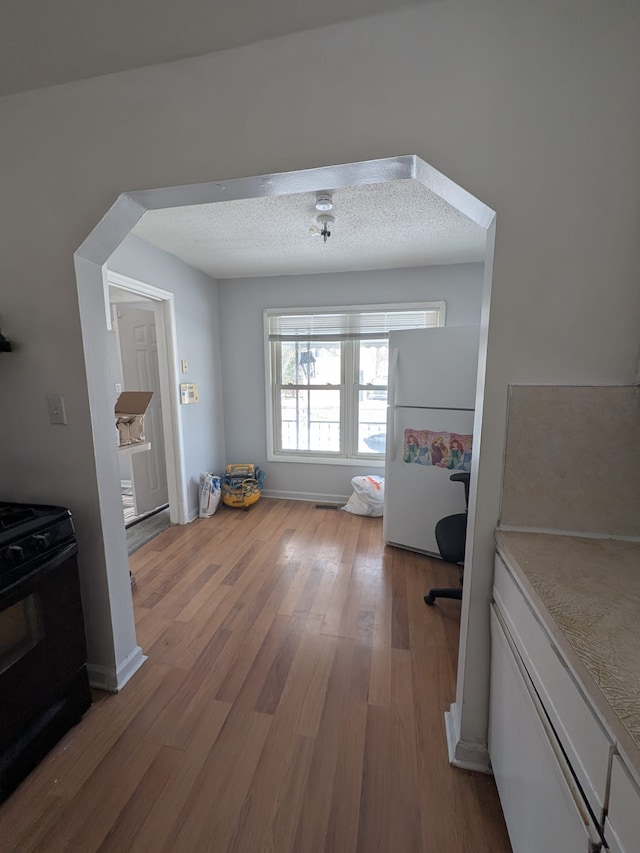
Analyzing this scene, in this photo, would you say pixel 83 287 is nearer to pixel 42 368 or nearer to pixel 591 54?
pixel 42 368

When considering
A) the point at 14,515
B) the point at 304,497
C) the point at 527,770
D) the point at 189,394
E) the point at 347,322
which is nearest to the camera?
the point at 527,770

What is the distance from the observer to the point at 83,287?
130 centimetres

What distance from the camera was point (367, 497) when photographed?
336 centimetres

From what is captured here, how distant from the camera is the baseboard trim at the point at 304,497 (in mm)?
3730

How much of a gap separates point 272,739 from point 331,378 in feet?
9.58

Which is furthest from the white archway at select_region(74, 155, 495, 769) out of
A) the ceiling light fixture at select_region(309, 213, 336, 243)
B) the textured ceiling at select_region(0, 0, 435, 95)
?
the ceiling light fixture at select_region(309, 213, 336, 243)

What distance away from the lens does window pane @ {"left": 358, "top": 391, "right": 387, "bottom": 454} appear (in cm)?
357

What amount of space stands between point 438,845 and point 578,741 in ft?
2.66

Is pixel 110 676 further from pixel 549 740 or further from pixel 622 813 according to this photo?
pixel 622 813

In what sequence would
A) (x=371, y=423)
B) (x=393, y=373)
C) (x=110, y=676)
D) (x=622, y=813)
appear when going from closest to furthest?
(x=622, y=813) → (x=110, y=676) → (x=393, y=373) → (x=371, y=423)

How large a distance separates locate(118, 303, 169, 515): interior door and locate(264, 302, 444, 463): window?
115cm

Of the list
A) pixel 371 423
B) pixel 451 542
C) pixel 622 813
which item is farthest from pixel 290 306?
pixel 622 813

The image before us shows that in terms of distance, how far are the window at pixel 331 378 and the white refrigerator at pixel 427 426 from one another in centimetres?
90

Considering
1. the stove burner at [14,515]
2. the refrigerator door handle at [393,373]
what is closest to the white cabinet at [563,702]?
the stove burner at [14,515]
